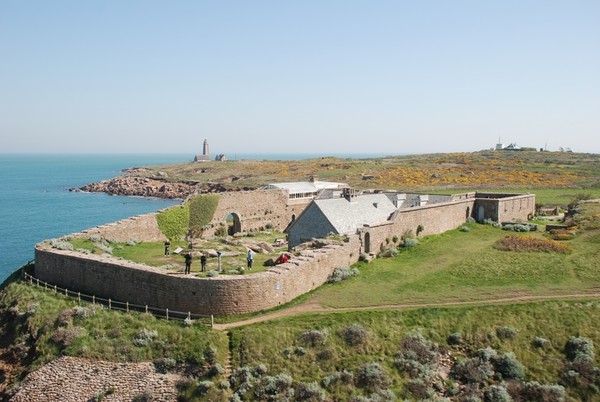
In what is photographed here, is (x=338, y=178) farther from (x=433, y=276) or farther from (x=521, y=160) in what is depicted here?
(x=433, y=276)

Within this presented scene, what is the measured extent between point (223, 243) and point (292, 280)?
18.2 metres

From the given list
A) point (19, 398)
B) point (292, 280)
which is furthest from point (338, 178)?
point (19, 398)

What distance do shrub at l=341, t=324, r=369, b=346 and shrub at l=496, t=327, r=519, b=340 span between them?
621 centimetres

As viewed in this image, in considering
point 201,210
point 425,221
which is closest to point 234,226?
point 201,210

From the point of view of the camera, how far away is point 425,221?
41406 millimetres

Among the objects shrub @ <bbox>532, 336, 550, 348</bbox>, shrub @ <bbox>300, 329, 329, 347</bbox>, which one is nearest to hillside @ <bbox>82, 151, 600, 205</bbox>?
shrub @ <bbox>532, 336, 550, 348</bbox>

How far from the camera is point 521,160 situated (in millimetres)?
114562

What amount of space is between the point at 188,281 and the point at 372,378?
391 inches

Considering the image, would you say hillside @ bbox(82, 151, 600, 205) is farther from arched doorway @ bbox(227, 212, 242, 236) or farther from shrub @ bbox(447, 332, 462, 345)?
shrub @ bbox(447, 332, 462, 345)

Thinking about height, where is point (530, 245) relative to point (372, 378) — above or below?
above

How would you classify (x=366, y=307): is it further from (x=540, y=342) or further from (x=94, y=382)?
(x=94, y=382)

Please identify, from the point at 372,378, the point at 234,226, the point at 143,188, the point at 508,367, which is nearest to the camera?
the point at 372,378

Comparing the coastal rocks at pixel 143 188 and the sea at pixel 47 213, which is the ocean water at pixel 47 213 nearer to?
the sea at pixel 47 213

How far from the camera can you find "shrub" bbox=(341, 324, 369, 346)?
23.2 meters
